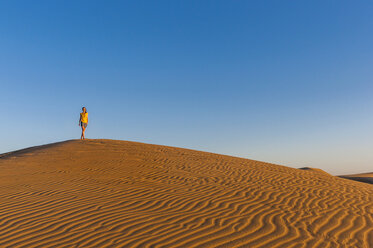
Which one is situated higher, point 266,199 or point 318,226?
point 266,199

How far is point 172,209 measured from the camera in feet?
19.7

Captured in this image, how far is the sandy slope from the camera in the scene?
457 cm

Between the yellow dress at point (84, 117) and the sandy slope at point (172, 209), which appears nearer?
the sandy slope at point (172, 209)

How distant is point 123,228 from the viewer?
4887 mm

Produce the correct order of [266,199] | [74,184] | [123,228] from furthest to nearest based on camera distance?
[74,184] < [266,199] < [123,228]

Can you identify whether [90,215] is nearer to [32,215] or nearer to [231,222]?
[32,215]

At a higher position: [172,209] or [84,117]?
[84,117]

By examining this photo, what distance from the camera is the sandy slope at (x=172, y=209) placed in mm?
4566

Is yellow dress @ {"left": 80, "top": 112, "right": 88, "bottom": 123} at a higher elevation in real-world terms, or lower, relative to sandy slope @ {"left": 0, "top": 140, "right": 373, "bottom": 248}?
higher

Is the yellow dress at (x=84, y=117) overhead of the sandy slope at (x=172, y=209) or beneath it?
overhead

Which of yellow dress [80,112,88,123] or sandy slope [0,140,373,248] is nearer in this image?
sandy slope [0,140,373,248]

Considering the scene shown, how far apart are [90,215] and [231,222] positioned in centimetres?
295

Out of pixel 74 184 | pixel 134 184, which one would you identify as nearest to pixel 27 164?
pixel 74 184

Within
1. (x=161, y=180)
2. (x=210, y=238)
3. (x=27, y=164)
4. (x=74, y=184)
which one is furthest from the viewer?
(x=27, y=164)
